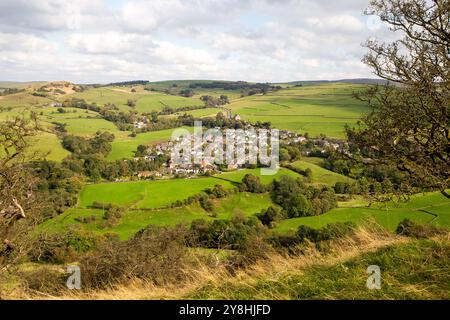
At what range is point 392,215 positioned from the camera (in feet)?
129

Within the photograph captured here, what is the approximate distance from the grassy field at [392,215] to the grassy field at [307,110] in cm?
2972

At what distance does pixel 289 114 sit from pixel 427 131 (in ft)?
313

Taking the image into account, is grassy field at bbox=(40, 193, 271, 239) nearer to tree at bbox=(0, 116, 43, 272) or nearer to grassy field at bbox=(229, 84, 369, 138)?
grassy field at bbox=(229, 84, 369, 138)

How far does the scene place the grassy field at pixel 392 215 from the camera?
36.2m

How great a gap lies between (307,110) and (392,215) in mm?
70715

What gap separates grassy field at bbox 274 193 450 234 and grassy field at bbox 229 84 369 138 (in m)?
29.7

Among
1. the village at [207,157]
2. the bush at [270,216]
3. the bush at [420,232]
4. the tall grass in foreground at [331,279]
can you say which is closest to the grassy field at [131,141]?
the village at [207,157]

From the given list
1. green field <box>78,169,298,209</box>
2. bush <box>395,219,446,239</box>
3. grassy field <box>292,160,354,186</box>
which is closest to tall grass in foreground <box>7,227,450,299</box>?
bush <box>395,219,446,239</box>

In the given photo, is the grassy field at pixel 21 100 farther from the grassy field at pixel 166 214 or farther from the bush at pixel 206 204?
the bush at pixel 206 204

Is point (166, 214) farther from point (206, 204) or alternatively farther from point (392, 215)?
point (392, 215)

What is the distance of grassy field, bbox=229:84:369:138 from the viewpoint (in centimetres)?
8594
